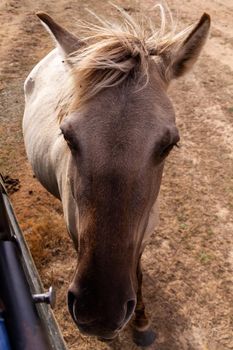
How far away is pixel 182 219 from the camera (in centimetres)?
573

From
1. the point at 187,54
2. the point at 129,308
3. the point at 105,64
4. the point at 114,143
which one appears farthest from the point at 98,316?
the point at 187,54

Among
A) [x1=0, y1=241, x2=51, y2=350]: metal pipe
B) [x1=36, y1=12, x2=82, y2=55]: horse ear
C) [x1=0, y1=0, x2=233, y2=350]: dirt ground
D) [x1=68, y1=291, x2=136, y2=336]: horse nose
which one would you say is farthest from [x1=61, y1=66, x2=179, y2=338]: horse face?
[x1=0, y1=0, x2=233, y2=350]: dirt ground

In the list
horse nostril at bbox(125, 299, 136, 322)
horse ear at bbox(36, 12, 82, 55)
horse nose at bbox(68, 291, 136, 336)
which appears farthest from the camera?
horse ear at bbox(36, 12, 82, 55)

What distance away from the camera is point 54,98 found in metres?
4.66

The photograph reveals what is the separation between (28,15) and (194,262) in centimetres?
845

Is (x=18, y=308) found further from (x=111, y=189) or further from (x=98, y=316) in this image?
(x=111, y=189)

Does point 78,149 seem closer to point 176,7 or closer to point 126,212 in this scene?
point 126,212

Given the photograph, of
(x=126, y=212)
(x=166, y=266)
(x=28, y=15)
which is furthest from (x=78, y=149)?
(x=28, y=15)

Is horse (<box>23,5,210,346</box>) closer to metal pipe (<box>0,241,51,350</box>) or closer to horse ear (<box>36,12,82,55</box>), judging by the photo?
horse ear (<box>36,12,82,55</box>)

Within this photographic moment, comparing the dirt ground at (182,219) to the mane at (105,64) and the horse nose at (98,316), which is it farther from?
the mane at (105,64)

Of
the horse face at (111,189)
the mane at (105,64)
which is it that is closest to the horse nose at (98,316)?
the horse face at (111,189)

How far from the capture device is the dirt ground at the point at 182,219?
457cm

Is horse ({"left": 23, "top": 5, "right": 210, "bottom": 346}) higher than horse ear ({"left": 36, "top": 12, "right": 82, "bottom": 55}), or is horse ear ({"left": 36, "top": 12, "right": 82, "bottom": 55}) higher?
horse ear ({"left": 36, "top": 12, "right": 82, "bottom": 55})

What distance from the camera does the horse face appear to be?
7.59 feet
